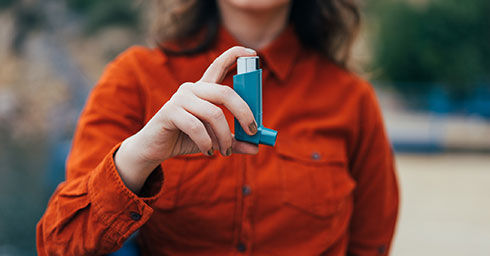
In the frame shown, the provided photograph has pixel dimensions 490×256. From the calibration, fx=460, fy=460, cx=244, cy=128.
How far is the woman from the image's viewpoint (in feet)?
3.03

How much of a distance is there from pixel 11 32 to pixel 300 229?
3247 mm

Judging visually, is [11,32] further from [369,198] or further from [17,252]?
[369,198]

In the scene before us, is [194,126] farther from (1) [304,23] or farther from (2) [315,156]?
(1) [304,23]

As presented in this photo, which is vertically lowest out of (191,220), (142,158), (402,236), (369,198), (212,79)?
(402,236)

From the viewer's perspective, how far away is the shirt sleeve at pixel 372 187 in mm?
1433

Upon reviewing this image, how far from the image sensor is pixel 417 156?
306 inches

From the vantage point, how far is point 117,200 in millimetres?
945

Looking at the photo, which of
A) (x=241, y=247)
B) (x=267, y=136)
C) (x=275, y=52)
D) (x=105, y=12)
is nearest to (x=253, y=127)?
(x=267, y=136)

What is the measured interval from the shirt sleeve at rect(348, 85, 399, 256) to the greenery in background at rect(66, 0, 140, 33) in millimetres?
5783

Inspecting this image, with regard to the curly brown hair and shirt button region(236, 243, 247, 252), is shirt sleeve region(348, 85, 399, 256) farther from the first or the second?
shirt button region(236, 243, 247, 252)

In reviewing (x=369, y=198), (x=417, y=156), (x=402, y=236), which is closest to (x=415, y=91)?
(x=417, y=156)

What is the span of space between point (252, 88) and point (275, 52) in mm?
561

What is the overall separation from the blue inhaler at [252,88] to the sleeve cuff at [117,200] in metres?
0.25

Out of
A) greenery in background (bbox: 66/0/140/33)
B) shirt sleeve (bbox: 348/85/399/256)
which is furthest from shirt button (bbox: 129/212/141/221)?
greenery in background (bbox: 66/0/140/33)
